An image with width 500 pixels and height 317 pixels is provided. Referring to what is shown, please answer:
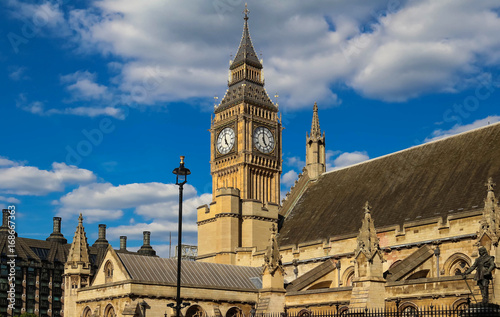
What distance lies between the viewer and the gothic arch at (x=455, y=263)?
37125 millimetres

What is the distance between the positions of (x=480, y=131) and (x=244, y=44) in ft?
88.6

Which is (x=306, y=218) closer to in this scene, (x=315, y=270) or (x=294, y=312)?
(x=315, y=270)

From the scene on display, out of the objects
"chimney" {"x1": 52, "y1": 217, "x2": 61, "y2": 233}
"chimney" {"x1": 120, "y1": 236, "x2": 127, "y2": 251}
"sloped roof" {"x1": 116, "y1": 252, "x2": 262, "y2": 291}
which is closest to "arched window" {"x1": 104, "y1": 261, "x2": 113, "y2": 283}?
"sloped roof" {"x1": 116, "y1": 252, "x2": 262, "y2": 291}

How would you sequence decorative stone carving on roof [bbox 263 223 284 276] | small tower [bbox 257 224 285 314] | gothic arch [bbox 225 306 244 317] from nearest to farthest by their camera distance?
1. small tower [bbox 257 224 285 314]
2. decorative stone carving on roof [bbox 263 223 284 276]
3. gothic arch [bbox 225 306 244 317]

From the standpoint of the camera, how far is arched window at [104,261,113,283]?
138ft

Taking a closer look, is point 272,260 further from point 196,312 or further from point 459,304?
point 459,304

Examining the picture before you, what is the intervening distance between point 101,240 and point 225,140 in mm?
63404

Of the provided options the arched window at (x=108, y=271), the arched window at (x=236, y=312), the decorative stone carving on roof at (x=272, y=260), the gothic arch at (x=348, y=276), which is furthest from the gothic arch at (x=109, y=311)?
the gothic arch at (x=348, y=276)

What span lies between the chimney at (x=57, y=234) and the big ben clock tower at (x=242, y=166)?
56.1 metres

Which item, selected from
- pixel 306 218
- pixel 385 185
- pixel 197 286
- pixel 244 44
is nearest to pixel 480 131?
pixel 385 185

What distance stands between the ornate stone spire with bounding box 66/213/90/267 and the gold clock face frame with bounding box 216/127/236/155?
652 inches

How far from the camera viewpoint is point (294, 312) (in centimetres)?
4009

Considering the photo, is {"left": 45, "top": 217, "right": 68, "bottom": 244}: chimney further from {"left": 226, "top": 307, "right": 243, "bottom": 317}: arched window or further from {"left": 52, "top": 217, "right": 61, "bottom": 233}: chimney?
{"left": 226, "top": 307, "right": 243, "bottom": 317}: arched window

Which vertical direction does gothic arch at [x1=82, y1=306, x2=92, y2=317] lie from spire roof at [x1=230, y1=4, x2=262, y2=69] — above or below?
below
